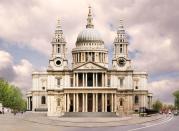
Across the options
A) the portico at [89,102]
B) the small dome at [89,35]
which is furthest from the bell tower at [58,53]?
the portico at [89,102]

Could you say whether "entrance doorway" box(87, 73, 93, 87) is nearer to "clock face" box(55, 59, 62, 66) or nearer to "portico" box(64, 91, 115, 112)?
"portico" box(64, 91, 115, 112)

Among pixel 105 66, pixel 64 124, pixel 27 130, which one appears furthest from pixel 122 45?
pixel 27 130

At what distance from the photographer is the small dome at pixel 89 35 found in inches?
5773

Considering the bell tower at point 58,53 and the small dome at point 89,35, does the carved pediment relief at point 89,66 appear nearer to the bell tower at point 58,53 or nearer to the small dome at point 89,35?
the bell tower at point 58,53

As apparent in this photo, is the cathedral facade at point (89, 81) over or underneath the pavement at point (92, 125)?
over

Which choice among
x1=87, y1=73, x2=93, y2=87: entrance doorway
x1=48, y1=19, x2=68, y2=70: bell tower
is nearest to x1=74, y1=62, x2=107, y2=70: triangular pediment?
x1=87, y1=73, x2=93, y2=87: entrance doorway

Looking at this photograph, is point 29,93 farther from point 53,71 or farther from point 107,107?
point 107,107

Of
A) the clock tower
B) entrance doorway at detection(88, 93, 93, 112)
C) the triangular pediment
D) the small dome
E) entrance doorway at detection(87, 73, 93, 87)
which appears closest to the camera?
entrance doorway at detection(88, 93, 93, 112)

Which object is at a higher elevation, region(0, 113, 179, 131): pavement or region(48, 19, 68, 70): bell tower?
region(48, 19, 68, 70): bell tower

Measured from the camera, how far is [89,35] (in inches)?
5802

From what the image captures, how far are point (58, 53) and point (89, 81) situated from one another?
1212cm

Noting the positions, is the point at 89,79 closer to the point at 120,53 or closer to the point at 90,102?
the point at 90,102

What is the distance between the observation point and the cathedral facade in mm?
131000

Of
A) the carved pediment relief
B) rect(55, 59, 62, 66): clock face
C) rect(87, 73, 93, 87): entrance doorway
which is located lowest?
rect(87, 73, 93, 87): entrance doorway
